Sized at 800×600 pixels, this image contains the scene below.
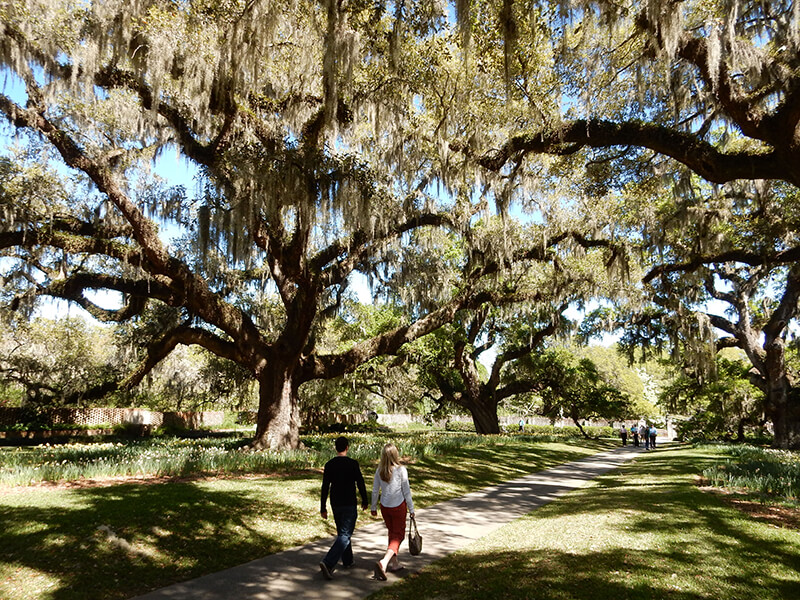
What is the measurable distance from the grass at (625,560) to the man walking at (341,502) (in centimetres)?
62

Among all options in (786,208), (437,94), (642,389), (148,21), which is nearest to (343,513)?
(437,94)

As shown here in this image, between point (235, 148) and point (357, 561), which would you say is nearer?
point (357, 561)

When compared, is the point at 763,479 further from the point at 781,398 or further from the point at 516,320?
the point at 516,320

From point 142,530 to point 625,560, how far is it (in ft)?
17.7

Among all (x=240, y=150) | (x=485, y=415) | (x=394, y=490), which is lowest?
(x=485, y=415)

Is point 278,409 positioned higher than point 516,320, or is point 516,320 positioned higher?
point 516,320

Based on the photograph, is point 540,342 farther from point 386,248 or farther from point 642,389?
point 642,389

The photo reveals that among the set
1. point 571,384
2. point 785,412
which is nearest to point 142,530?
point 785,412

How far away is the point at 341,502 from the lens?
16.2ft

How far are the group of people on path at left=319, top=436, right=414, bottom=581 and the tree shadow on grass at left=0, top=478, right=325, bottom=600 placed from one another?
1230 millimetres

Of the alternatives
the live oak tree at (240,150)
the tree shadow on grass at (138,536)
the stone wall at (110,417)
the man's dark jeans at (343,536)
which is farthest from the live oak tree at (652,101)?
the stone wall at (110,417)

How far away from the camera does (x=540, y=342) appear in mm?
26219

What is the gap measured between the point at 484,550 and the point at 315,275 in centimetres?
981

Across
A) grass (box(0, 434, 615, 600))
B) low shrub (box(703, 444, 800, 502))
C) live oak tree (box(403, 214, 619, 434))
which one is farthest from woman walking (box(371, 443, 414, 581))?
live oak tree (box(403, 214, 619, 434))
